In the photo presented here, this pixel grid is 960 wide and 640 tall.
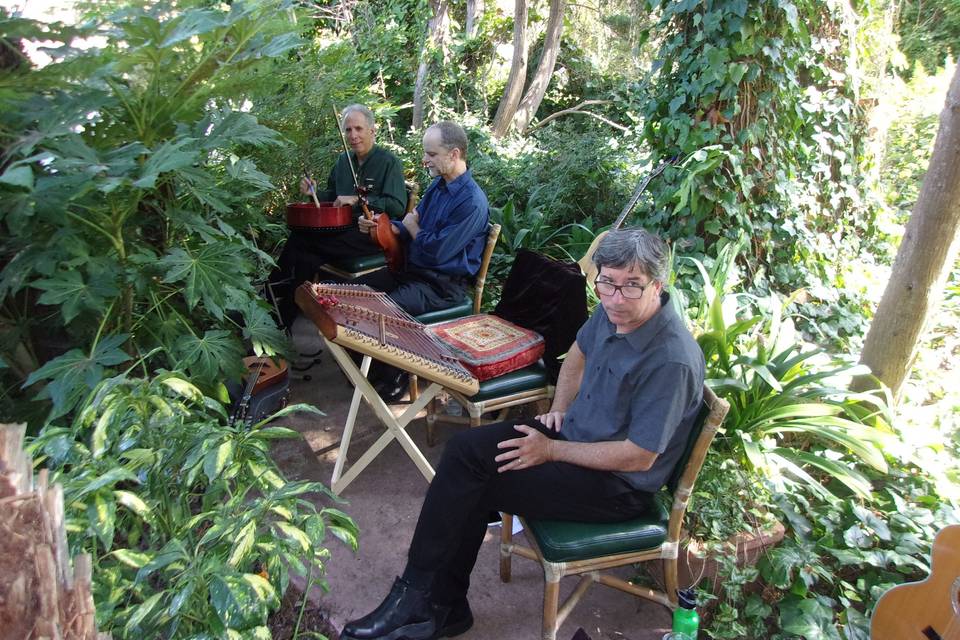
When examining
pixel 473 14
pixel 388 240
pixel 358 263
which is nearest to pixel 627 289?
pixel 388 240

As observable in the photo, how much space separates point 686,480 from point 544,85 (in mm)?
8225

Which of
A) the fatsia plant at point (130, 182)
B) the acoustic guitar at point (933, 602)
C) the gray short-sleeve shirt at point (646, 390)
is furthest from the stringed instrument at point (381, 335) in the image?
the acoustic guitar at point (933, 602)

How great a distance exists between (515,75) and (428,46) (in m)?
1.37

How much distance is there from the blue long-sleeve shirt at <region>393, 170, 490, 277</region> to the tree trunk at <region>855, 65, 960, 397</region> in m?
1.92

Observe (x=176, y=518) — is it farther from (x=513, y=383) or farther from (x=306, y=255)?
(x=306, y=255)

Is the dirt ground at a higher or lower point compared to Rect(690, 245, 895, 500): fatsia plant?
lower

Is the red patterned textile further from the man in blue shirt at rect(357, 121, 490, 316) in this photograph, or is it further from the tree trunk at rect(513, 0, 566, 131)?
the tree trunk at rect(513, 0, 566, 131)

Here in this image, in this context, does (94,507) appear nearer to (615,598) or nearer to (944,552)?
(615,598)

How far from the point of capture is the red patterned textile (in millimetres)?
2881

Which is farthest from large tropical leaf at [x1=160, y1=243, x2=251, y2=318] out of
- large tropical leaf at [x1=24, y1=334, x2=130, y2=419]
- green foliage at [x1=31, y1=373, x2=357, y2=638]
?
green foliage at [x1=31, y1=373, x2=357, y2=638]

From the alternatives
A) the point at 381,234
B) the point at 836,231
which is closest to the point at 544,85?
the point at 836,231

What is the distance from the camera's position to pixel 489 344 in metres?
3.04

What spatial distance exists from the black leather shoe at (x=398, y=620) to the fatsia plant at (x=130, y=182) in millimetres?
1039

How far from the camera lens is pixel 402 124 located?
1002cm
